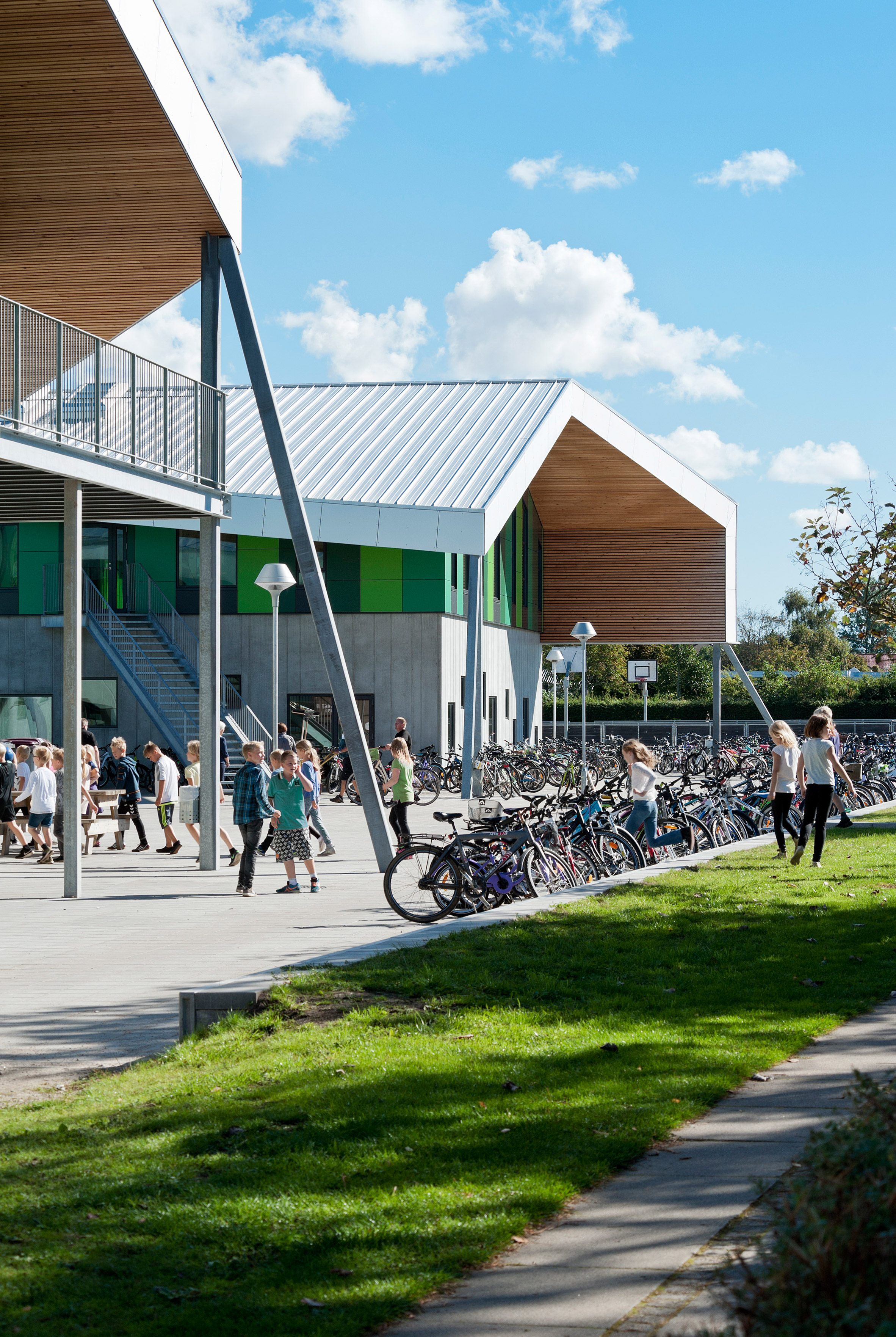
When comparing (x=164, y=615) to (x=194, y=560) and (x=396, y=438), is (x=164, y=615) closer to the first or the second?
(x=194, y=560)

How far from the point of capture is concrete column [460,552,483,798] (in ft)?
98.0

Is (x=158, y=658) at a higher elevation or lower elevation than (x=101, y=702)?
higher

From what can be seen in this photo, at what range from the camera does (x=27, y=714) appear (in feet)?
119

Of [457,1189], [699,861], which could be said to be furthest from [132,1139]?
[699,861]

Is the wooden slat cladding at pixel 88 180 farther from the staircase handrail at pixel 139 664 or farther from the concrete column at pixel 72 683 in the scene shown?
the staircase handrail at pixel 139 664

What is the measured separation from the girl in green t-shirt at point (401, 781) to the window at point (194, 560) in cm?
2012

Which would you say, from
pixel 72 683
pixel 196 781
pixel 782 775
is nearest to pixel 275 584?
pixel 196 781

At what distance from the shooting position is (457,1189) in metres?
4.67

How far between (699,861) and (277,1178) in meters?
10.7

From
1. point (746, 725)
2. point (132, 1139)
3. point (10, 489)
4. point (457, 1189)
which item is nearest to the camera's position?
point (457, 1189)

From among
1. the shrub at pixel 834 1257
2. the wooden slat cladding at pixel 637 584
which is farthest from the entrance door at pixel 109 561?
the shrub at pixel 834 1257

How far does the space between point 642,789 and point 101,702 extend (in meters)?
24.8

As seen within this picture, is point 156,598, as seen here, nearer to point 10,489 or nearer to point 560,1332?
point 10,489

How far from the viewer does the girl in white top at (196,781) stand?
1780 centimetres
